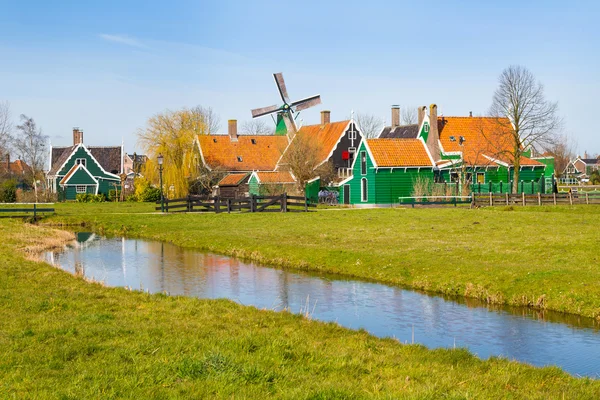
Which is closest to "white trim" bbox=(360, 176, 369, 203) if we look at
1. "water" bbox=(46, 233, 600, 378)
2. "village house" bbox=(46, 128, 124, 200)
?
"village house" bbox=(46, 128, 124, 200)

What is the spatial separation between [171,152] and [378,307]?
53.0m

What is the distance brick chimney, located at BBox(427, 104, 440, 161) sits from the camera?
61688 mm


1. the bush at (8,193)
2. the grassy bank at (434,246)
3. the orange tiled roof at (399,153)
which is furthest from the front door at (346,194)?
the bush at (8,193)

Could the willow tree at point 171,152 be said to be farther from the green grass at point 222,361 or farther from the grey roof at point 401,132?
the green grass at point 222,361

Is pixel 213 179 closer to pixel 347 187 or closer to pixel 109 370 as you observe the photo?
pixel 347 187

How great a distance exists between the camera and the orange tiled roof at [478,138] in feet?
193

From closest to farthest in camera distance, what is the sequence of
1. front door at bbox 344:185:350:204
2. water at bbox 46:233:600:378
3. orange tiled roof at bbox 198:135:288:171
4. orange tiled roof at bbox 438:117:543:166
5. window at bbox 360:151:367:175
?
water at bbox 46:233:600:378 → window at bbox 360:151:367:175 → orange tiled roof at bbox 438:117:543:166 → front door at bbox 344:185:350:204 → orange tiled roof at bbox 198:135:288:171

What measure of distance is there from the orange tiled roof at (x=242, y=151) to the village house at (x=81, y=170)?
523 inches

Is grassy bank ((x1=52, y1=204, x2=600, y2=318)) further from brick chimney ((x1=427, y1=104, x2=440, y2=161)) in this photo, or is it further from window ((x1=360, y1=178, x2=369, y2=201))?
brick chimney ((x1=427, y1=104, x2=440, y2=161))

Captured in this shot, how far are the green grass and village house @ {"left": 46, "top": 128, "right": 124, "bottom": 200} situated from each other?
228 ft

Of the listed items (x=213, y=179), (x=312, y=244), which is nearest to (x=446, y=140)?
(x=213, y=179)

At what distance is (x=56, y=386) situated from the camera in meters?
7.54

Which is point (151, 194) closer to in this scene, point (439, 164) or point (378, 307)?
point (439, 164)

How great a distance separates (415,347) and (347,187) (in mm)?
51004
